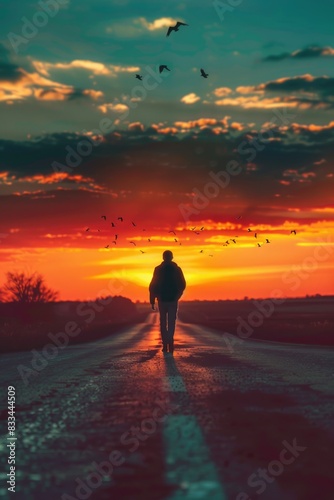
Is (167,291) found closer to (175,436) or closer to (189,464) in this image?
(175,436)

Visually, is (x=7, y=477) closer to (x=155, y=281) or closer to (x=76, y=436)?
(x=76, y=436)

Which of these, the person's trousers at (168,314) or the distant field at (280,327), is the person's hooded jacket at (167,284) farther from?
the distant field at (280,327)

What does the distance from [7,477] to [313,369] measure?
9703 millimetres

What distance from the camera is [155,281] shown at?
18828 mm

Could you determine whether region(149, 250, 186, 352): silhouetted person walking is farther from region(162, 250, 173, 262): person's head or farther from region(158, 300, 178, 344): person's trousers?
region(162, 250, 173, 262): person's head

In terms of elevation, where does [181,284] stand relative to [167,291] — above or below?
above

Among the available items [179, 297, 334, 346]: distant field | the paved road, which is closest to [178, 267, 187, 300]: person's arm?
the paved road

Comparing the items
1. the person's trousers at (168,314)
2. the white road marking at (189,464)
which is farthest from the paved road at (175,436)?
the person's trousers at (168,314)

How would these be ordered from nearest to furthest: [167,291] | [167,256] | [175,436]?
[175,436], [167,291], [167,256]

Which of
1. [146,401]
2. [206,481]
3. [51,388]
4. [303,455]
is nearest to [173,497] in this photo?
[206,481]

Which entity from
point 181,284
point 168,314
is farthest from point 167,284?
point 168,314

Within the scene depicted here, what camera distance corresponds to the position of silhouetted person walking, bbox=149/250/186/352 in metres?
18.5

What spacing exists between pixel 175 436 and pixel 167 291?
11.5 meters

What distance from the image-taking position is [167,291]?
731 inches
